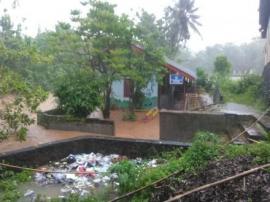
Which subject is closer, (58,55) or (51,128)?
(51,128)

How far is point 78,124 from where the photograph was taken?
1430 centimetres

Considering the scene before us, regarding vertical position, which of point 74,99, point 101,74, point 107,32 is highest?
point 107,32

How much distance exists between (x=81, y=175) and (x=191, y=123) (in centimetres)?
446

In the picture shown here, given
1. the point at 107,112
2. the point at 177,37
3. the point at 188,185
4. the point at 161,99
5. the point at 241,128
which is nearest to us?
the point at 188,185

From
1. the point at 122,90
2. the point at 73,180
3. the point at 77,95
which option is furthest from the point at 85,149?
the point at 122,90

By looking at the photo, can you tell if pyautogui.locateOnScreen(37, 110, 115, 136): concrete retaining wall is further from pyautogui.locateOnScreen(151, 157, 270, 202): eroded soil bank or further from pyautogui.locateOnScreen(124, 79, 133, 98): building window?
pyautogui.locateOnScreen(151, 157, 270, 202): eroded soil bank

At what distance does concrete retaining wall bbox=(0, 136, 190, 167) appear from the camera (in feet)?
32.4

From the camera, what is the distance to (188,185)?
6289 millimetres

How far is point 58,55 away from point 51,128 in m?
3.53

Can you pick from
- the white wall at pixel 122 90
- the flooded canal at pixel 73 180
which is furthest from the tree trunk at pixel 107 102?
the flooded canal at pixel 73 180

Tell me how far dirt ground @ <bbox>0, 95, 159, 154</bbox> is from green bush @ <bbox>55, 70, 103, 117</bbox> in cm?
90

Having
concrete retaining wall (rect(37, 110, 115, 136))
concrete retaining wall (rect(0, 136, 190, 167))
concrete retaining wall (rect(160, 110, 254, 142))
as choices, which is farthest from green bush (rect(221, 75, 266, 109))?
concrete retaining wall (rect(0, 136, 190, 167))

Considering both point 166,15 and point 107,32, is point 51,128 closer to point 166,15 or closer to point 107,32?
point 107,32

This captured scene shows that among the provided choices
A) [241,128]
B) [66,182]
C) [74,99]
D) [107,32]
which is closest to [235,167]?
[66,182]
